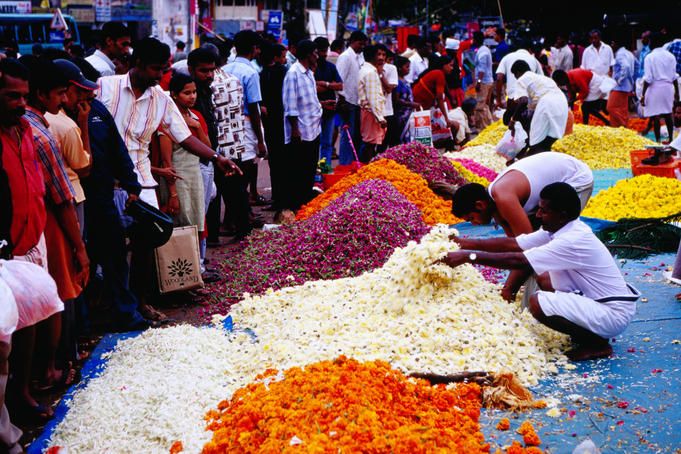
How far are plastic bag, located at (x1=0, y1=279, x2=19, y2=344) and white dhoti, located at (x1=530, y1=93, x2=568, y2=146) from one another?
6.76 metres

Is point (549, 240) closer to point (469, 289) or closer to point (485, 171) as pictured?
point (469, 289)

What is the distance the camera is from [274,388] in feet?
12.3

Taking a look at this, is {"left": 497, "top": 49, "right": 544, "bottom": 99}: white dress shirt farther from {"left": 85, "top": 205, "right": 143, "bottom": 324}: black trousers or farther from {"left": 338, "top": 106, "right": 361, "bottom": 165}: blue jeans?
{"left": 85, "top": 205, "right": 143, "bottom": 324}: black trousers

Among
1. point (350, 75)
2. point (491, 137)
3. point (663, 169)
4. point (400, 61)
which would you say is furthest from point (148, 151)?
point (491, 137)

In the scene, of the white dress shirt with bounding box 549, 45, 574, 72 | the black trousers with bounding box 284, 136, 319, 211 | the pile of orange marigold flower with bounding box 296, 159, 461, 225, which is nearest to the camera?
the pile of orange marigold flower with bounding box 296, 159, 461, 225

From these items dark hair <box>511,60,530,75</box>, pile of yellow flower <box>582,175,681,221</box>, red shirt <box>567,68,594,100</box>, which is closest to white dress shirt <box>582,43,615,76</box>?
red shirt <box>567,68,594,100</box>

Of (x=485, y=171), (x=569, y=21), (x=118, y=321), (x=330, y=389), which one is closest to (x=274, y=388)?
(x=330, y=389)

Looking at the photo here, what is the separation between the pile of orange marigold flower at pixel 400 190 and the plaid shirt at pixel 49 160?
4.06 m

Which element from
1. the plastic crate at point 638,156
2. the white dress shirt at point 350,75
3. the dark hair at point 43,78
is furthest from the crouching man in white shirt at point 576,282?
the white dress shirt at point 350,75

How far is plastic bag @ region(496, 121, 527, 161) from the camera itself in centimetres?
1016

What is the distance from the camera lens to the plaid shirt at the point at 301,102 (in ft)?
28.2

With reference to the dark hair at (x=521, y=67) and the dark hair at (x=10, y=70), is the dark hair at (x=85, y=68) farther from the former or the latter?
the dark hair at (x=521, y=67)

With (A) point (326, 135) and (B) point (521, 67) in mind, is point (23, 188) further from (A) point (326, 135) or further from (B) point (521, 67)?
(B) point (521, 67)

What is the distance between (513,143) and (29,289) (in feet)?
25.5
